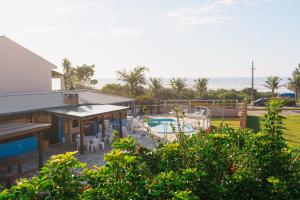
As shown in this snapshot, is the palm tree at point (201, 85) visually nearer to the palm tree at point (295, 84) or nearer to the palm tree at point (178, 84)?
the palm tree at point (178, 84)

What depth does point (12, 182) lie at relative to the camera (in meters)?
12.5

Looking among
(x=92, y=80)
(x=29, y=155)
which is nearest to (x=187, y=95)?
(x=92, y=80)

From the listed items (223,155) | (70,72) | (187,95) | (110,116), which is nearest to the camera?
(223,155)

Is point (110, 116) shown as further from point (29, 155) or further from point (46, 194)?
point (46, 194)

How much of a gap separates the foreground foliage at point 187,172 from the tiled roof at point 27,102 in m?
12.4

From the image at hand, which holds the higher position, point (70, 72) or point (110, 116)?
point (70, 72)

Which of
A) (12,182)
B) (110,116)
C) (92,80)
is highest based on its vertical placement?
(92,80)

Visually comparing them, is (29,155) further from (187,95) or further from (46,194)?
(187,95)

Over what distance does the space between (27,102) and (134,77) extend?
23078 millimetres

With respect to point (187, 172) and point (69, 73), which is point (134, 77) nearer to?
point (69, 73)

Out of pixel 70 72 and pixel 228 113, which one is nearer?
pixel 228 113

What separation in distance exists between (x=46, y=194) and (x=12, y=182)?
9.90 metres

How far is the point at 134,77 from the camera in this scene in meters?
41.0

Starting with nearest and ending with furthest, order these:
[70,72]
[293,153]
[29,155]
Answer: [293,153], [29,155], [70,72]
